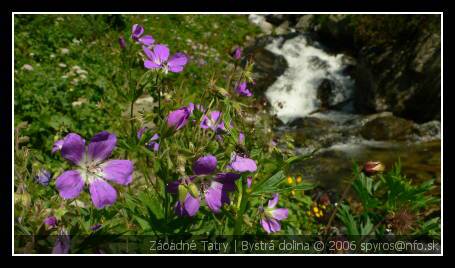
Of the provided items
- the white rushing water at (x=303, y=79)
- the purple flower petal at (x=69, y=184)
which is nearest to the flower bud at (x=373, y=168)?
the purple flower petal at (x=69, y=184)

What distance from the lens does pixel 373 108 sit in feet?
26.0

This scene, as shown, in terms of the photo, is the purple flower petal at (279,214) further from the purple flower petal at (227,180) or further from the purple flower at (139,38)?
the purple flower at (139,38)

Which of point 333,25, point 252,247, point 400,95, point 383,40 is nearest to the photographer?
point 252,247

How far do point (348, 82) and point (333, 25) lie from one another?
97.7 inches

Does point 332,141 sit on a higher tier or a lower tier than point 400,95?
lower

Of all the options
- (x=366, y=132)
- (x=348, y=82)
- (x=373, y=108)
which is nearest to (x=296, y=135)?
(x=366, y=132)

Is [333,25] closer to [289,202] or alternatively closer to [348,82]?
[348,82]

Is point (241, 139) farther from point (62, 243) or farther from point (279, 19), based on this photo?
point (279, 19)

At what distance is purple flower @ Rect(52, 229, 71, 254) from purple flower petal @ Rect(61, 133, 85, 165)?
0.23 m

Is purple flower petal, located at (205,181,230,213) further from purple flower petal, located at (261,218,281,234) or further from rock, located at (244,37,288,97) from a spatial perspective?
rock, located at (244,37,288,97)

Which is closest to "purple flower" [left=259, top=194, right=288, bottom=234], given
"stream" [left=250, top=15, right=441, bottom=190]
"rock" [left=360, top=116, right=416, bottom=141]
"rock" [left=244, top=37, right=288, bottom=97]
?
"stream" [left=250, top=15, right=441, bottom=190]

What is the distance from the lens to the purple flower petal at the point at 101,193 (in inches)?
51.4

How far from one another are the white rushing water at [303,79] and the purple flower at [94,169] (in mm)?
6742

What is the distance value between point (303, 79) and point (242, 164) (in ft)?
28.0
